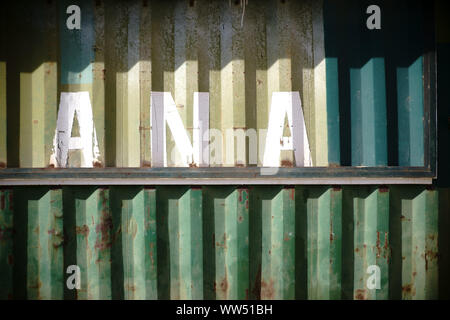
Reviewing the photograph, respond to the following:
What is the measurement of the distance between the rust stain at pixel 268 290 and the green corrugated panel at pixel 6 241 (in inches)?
88.8

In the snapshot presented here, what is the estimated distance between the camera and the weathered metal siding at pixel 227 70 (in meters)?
2.84

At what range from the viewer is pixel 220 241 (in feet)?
9.21

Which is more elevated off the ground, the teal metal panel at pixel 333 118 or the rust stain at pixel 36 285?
→ the teal metal panel at pixel 333 118

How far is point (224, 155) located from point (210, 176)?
10.0 inches

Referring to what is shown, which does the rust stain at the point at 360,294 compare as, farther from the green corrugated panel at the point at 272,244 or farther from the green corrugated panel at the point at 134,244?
the green corrugated panel at the point at 134,244

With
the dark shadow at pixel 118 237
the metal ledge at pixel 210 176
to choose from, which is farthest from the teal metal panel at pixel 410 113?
the dark shadow at pixel 118 237

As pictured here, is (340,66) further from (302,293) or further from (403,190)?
(302,293)

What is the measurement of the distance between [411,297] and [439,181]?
1.11 metres

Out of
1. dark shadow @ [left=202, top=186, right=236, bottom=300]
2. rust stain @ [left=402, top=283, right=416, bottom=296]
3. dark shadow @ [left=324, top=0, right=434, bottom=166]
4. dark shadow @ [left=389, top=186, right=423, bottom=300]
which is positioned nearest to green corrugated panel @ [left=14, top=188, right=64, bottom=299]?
dark shadow @ [left=202, top=186, right=236, bottom=300]

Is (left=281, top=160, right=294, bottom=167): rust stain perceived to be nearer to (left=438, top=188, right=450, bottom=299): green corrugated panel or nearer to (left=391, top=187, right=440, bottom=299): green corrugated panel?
(left=391, top=187, right=440, bottom=299): green corrugated panel

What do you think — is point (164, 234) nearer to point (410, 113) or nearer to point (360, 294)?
point (360, 294)

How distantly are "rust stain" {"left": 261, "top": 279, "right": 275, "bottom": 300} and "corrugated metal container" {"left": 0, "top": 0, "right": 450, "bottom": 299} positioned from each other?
0.06 feet

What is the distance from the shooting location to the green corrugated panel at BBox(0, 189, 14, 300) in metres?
2.71
